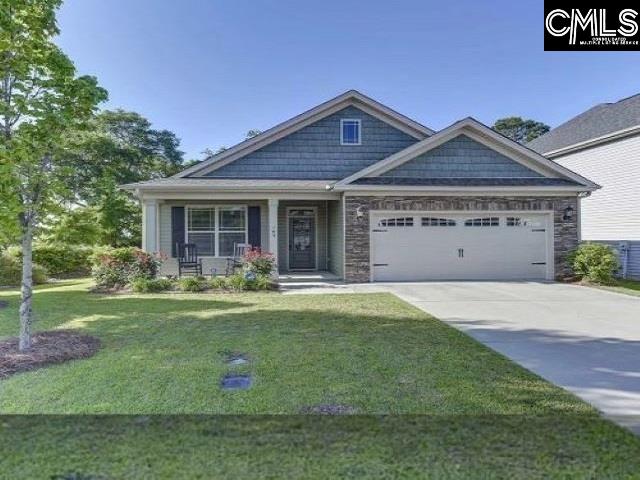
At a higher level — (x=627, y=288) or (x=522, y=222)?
(x=522, y=222)

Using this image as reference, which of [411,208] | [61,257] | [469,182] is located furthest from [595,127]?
[61,257]

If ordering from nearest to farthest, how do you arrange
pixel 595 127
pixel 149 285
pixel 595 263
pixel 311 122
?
pixel 149 285, pixel 595 263, pixel 311 122, pixel 595 127

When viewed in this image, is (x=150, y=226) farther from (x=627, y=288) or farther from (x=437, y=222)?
(x=627, y=288)

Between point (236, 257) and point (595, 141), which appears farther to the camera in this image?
point (595, 141)

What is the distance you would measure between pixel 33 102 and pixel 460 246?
450 inches

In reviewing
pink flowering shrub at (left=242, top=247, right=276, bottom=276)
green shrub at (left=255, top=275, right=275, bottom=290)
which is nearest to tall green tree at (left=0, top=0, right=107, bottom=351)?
green shrub at (left=255, top=275, right=275, bottom=290)

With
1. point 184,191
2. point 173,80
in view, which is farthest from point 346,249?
point 173,80

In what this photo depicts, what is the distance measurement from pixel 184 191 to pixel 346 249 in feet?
17.2

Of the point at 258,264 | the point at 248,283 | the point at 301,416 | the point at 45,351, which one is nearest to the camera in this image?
the point at 301,416

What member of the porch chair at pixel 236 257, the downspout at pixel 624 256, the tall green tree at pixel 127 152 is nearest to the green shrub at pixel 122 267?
Answer: the porch chair at pixel 236 257

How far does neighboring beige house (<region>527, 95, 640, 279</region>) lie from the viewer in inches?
591

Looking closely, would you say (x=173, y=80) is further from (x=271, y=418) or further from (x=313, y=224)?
(x=271, y=418)

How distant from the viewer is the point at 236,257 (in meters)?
14.0

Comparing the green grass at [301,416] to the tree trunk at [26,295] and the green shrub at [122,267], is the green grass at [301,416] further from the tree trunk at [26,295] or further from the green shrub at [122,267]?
the green shrub at [122,267]
